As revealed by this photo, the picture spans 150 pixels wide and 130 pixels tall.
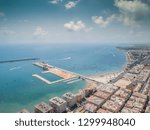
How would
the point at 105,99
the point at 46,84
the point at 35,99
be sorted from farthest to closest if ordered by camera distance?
the point at 46,84 → the point at 35,99 → the point at 105,99

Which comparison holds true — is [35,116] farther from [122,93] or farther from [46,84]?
[46,84]

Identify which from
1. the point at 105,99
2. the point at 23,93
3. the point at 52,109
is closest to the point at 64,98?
the point at 52,109

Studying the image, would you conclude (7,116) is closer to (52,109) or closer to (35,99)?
(52,109)

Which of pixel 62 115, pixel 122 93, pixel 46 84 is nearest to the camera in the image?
pixel 62 115

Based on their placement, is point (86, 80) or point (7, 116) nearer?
point (7, 116)

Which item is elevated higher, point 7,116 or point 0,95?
point 7,116

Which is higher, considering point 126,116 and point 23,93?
point 126,116

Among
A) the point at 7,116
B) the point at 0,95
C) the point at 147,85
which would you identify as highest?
the point at 7,116

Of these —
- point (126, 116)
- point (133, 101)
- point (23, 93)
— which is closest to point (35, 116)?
point (126, 116)

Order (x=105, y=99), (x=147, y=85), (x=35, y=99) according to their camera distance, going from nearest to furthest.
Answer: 1. (x=105, y=99)
2. (x=35, y=99)
3. (x=147, y=85)
